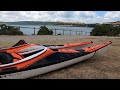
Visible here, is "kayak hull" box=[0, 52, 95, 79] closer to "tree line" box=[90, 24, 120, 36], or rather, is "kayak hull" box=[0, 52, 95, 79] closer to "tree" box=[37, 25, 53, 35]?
"tree" box=[37, 25, 53, 35]

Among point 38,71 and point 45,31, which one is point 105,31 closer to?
point 45,31

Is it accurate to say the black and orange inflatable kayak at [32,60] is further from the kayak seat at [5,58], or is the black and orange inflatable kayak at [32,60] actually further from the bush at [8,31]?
the bush at [8,31]

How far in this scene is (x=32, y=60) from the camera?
5.58 meters

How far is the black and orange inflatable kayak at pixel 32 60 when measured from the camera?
16.3 ft

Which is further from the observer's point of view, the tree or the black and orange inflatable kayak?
the tree

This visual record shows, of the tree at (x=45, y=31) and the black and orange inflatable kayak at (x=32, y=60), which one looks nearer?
the black and orange inflatable kayak at (x=32, y=60)

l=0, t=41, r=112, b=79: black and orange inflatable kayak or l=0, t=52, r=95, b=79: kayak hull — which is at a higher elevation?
l=0, t=41, r=112, b=79: black and orange inflatable kayak

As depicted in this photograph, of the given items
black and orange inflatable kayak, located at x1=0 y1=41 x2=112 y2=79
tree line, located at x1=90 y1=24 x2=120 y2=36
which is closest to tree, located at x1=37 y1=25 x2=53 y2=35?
tree line, located at x1=90 y1=24 x2=120 y2=36

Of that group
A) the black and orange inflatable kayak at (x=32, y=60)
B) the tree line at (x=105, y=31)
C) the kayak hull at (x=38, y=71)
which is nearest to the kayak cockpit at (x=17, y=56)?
the black and orange inflatable kayak at (x=32, y=60)

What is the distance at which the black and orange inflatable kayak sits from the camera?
4.97 meters

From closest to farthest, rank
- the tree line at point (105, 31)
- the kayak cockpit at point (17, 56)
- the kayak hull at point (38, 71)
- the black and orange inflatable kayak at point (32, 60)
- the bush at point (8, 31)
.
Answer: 1. the kayak hull at point (38, 71)
2. the black and orange inflatable kayak at point (32, 60)
3. the kayak cockpit at point (17, 56)
4. the bush at point (8, 31)
5. the tree line at point (105, 31)

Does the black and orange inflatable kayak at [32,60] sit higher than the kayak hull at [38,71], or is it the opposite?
the black and orange inflatable kayak at [32,60]
